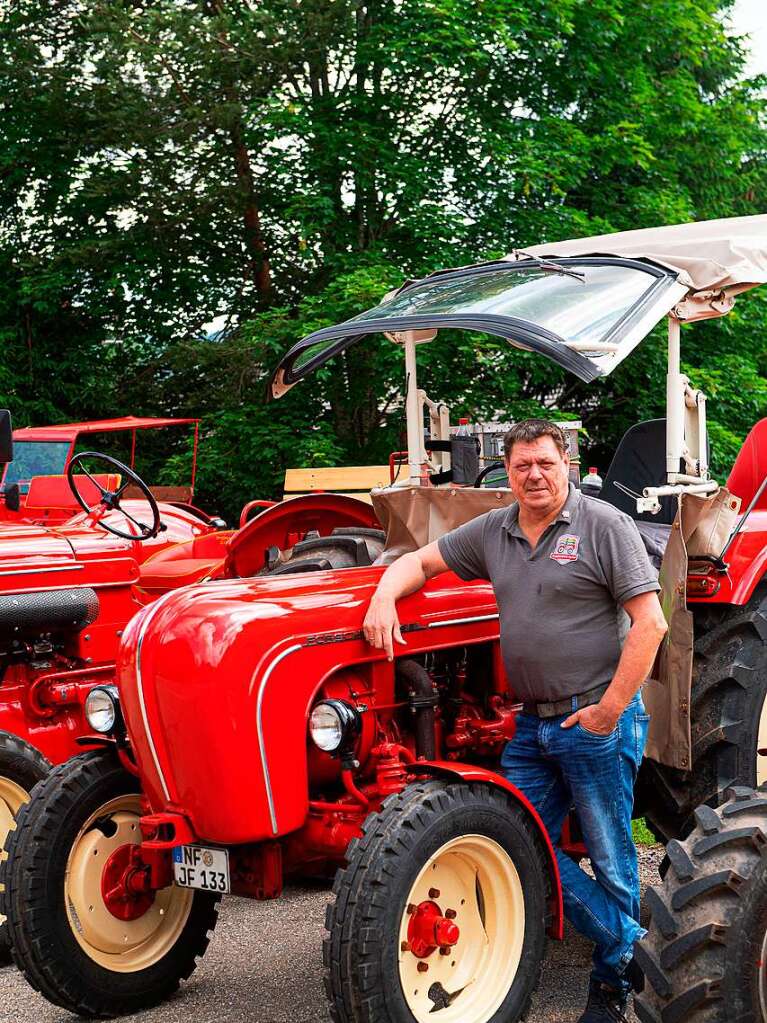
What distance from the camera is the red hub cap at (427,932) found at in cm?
339

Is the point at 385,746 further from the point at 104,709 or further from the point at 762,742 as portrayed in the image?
the point at 762,742

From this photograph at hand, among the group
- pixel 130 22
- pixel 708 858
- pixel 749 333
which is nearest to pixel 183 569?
pixel 708 858

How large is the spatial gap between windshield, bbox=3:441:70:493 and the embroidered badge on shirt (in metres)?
5.66

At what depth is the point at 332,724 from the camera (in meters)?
3.59

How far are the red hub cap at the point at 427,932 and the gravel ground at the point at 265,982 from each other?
0.70 metres

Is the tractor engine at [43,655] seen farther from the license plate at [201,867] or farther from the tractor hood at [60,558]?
the license plate at [201,867]

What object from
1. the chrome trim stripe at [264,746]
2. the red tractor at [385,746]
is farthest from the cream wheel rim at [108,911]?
the chrome trim stripe at [264,746]

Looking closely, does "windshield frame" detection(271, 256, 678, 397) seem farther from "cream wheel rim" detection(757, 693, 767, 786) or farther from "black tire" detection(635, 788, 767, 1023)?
"cream wheel rim" detection(757, 693, 767, 786)

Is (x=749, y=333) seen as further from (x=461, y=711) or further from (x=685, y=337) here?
(x=461, y=711)

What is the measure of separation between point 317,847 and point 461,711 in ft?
2.50

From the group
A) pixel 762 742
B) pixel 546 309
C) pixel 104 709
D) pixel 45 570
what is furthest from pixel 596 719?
pixel 45 570

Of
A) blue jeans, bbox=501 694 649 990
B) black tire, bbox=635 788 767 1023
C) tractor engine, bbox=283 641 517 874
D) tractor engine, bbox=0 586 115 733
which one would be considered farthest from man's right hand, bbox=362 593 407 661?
tractor engine, bbox=0 586 115 733

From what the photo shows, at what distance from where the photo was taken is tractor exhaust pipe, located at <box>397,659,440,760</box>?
12.8 ft

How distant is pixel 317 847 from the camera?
12.1 feet
